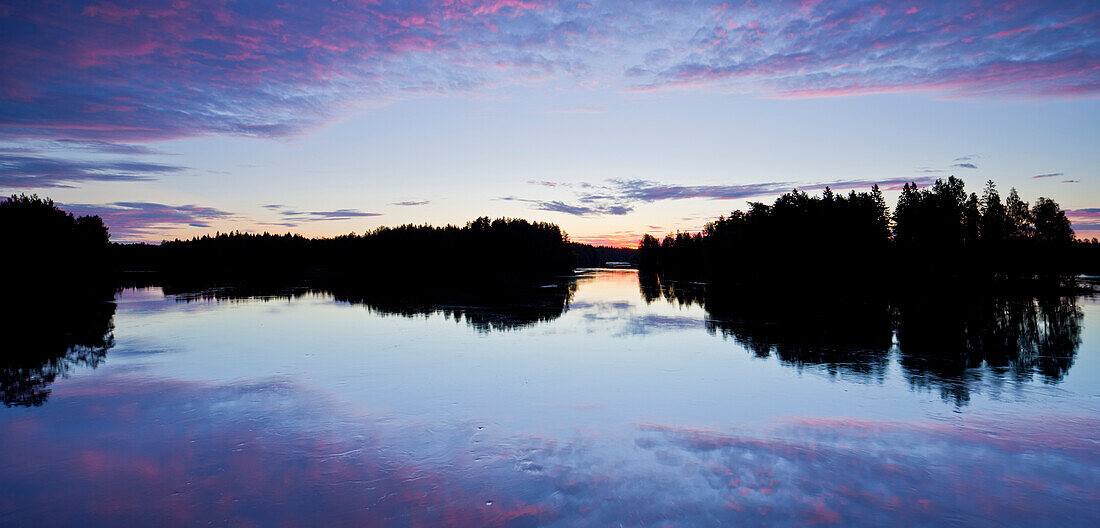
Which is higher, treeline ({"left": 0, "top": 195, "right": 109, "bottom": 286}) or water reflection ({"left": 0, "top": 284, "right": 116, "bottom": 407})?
treeline ({"left": 0, "top": 195, "right": 109, "bottom": 286})

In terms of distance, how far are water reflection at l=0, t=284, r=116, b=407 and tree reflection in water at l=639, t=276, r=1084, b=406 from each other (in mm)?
25929

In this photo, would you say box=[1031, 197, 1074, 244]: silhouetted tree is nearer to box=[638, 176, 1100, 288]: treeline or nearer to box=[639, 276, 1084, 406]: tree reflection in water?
box=[638, 176, 1100, 288]: treeline

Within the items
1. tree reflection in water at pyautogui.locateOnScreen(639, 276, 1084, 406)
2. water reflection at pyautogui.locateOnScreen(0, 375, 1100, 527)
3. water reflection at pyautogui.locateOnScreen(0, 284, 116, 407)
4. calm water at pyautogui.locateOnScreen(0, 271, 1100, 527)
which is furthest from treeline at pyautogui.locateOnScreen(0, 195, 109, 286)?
tree reflection in water at pyautogui.locateOnScreen(639, 276, 1084, 406)

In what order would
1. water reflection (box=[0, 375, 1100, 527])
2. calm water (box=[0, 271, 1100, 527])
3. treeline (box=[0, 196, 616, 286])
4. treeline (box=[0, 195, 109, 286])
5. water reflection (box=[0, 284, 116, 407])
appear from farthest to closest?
treeline (box=[0, 196, 616, 286]), treeline (box=[0, 195, 109, 286]), water reflection (box=[0, 284, 116, 407]), calm water (box=[0, 271, 1100, 527]), water reflection (box=[0, 375, 1100, 527])

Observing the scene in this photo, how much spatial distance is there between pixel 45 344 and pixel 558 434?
26963 millimetres

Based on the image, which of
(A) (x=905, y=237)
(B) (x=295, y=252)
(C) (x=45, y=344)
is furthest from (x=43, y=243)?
(A) (x=905, y=237)

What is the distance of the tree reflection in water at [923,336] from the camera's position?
1716 centimetres

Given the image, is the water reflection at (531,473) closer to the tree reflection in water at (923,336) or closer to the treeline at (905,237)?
the tree reflection in water at (923,336)

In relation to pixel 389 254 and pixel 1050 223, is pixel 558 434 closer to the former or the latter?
pixel 1050 223

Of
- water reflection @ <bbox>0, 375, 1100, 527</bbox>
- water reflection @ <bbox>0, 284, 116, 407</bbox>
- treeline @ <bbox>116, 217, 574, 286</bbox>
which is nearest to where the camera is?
water reflection @ <bbox>0, 375, 1100, 527</bbox>

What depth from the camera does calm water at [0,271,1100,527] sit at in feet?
26.1

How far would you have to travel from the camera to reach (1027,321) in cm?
2950

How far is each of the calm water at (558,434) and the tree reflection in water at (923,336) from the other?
0.21 meters

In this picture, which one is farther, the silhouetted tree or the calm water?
the silhouetted tree
